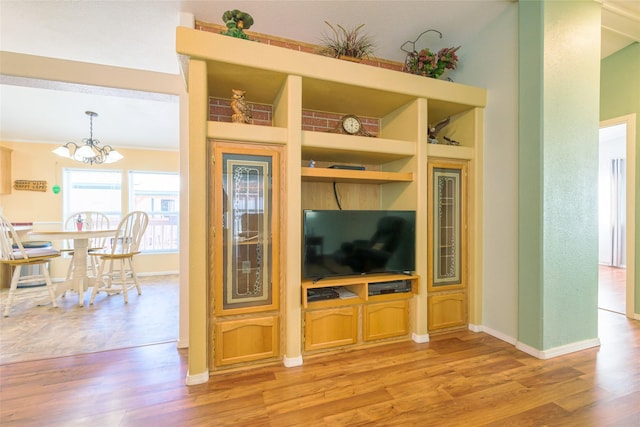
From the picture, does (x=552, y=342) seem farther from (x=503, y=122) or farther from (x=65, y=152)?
(x=65, y=152)

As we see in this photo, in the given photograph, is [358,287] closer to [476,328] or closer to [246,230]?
[246,230]

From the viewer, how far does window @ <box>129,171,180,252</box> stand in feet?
18.3

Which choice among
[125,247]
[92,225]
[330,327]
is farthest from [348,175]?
[92,225]

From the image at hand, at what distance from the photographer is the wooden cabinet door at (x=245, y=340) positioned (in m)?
2.08

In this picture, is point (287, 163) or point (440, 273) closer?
point (287, 163)

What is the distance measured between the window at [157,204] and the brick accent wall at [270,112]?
3818 millimetres

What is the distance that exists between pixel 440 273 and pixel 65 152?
5194 mm

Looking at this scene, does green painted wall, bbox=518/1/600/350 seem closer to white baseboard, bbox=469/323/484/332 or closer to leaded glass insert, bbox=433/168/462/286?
white baseboard, bbox=469/323/484/332

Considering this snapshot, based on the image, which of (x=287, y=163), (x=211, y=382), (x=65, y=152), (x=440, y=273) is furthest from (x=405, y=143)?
(x=65, y=152)

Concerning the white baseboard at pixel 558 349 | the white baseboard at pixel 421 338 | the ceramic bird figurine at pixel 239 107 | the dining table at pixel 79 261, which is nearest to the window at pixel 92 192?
the dining table at pixel 79 261

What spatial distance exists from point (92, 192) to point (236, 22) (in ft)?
16.7

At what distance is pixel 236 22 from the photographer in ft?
A: 6.89

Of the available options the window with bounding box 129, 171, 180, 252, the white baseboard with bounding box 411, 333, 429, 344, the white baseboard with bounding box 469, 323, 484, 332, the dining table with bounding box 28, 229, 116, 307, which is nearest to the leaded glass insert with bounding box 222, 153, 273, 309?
the white baseboard with bounding box 411, 333, 429, 344

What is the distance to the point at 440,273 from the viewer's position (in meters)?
2.81
